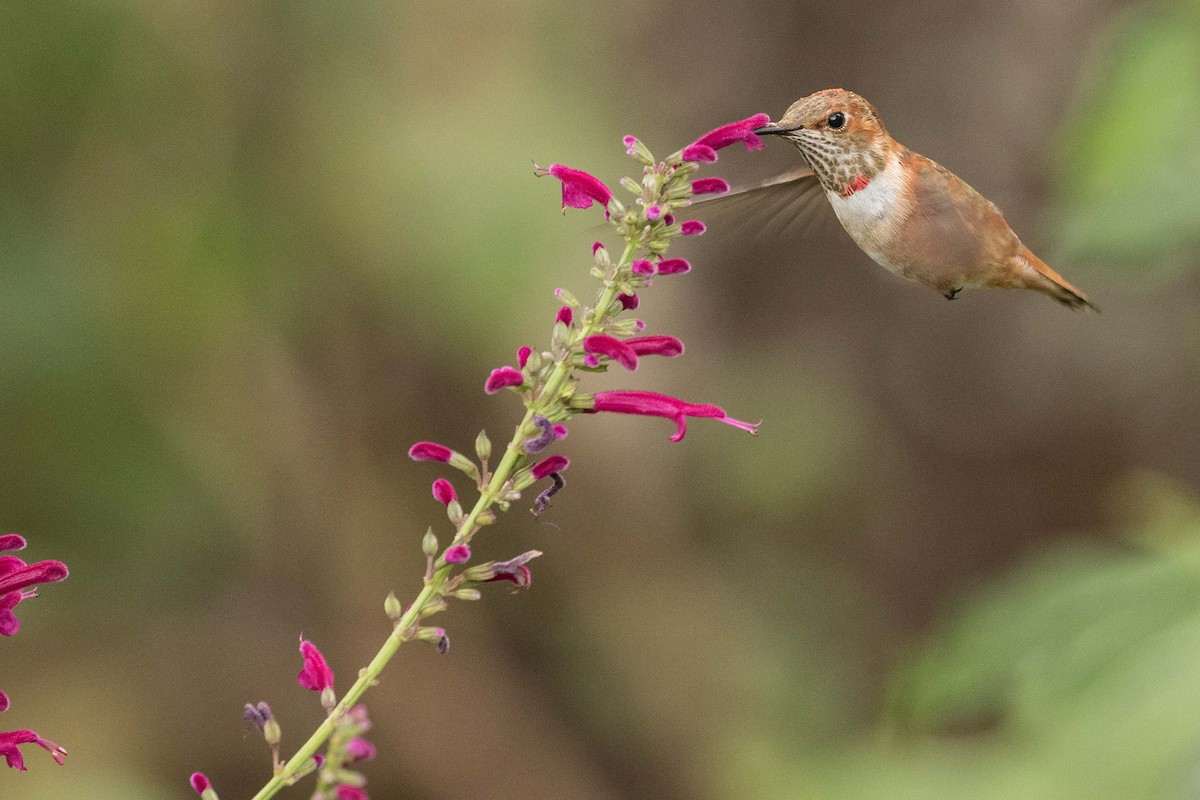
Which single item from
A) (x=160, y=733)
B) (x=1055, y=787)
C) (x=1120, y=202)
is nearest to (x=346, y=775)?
Answer: (x=1055, y=787)

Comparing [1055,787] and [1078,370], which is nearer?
[1055,787]

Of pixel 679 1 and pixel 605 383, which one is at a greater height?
pixel 679 1

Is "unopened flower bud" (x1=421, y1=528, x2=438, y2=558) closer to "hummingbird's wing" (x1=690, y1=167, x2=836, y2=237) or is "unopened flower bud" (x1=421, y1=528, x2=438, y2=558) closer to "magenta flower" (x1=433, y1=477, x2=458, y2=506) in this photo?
"magenta flower" (x1=433, y1=477, x2=458, y2=506)

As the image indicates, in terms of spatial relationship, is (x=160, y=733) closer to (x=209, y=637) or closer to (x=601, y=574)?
(x=209, y=637)

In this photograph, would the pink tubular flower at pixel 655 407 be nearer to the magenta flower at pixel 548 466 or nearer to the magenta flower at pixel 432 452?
the magenta flower at pixel 548 466

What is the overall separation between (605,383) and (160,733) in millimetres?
2408

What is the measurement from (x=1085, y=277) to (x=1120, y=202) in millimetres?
1354

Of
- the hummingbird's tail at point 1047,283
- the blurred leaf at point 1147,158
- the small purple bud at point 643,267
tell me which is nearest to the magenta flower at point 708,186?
the small purple bud at point 643,267

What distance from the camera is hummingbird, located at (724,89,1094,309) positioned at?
2.06 metres

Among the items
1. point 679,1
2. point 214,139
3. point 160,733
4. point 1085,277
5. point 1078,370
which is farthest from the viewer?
point 679,1

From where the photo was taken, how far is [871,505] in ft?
19.8

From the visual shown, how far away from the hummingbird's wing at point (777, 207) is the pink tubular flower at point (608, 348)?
0.66 metres

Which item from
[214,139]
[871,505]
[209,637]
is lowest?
[209,637]

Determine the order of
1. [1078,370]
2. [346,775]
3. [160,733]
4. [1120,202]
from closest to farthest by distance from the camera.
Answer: [346,775] < [1120,202] < [160,733] < [1078,370]
